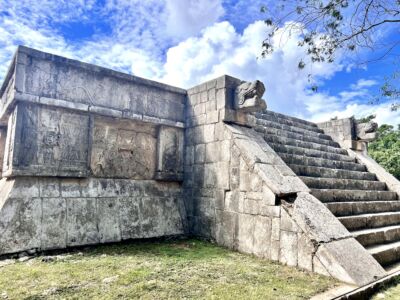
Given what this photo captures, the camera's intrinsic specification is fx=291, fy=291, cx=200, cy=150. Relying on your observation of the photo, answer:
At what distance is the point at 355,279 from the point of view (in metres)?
3.13

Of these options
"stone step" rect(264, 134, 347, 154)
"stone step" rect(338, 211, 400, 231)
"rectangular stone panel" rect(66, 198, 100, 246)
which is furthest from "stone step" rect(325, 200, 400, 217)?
"rectangular stone panel" rect(66, 198, 100, 246)

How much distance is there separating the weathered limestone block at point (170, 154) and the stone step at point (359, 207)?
9.38 feet

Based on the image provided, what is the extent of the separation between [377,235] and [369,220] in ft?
1.28

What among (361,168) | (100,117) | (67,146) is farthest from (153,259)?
(361,168)

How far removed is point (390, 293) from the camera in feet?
10.3

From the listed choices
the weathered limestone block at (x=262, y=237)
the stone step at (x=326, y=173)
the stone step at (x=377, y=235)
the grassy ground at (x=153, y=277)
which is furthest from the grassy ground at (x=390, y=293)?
the stone step at (x=326, y=173)

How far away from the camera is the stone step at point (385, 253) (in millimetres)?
3903

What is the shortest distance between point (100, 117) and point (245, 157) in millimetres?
2662

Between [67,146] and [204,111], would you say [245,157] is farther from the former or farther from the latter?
[67,146]

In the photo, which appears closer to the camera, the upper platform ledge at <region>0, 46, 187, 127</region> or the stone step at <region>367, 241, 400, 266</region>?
the stone step at <region>367, 241, 400, 266</region>

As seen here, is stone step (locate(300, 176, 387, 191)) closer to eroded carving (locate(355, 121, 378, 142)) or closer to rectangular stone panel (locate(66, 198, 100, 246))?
eroded carving (locate(355, 121, 378, 142))

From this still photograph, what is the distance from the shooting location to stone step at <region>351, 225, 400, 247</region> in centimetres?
420

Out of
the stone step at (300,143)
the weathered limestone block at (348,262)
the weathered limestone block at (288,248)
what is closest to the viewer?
the weathered limestone block at (348,262)

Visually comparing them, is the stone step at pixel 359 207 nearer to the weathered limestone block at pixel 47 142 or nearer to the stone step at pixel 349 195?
the stone step at pixel 349 195
